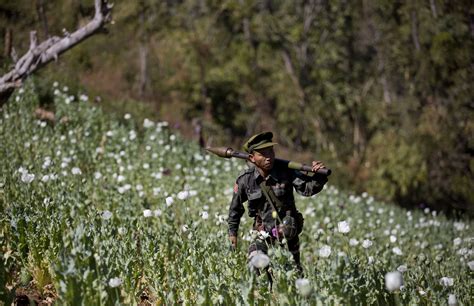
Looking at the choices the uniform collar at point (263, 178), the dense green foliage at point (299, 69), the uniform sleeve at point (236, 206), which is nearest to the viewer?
the uniform collar at point (263, 178)

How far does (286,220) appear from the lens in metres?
4.23

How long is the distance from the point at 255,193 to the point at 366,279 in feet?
3.64

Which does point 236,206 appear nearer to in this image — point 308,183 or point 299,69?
point 308,183

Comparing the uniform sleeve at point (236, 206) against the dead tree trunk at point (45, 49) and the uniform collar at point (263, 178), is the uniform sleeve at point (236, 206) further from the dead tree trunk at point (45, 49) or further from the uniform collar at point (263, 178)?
the dead tree trunk at point (45, 49)

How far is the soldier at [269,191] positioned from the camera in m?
4.24

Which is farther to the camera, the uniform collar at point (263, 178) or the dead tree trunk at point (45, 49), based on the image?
the dead tree trunk at point (45, 49)

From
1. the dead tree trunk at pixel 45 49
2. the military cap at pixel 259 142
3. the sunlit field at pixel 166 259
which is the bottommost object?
the sunlit field at pixel 166 259

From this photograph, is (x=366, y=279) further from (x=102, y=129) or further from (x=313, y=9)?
(x=313, y=9)

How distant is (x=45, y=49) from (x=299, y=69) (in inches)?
733

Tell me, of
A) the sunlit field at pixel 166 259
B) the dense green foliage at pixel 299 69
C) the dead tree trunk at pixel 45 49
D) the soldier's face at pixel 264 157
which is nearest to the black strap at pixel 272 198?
the soldier's face at pixel 264 157

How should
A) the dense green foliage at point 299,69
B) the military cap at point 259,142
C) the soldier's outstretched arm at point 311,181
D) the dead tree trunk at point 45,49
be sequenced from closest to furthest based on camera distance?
the soldier's outstretched arm at point 311,181 → the military cap at point 259,142 → the dead tree trunk at point 45,49 → the dense green foliage at point 299,69

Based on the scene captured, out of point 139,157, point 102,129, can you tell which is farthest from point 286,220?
point 102,129

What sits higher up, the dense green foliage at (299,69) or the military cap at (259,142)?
the dense green foliage at (299,69)

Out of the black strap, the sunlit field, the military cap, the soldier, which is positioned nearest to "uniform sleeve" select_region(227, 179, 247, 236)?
the soldier
